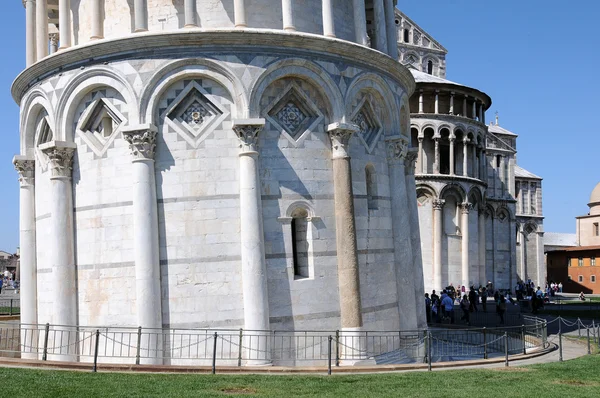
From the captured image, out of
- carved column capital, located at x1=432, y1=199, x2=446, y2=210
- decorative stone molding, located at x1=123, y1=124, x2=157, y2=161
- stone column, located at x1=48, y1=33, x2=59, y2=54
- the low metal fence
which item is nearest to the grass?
the low metal fence

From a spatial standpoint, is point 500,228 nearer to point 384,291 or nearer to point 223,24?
point 384,291

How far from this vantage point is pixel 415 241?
23.7m

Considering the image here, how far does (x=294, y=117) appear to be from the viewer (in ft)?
62.8

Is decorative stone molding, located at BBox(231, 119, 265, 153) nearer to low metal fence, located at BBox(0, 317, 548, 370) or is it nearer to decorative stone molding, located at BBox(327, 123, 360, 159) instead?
decorative stone molding, located at BBox(327, 123, 360, 159)

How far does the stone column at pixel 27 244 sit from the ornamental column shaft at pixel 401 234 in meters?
10.6

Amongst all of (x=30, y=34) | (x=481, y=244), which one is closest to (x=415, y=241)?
(x=30, y=34)

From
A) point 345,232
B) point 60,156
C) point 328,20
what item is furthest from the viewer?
point 328,20

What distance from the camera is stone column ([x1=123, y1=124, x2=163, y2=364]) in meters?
17.5

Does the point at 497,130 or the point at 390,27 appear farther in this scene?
the point at 497,130

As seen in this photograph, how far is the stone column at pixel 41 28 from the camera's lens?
21422mm

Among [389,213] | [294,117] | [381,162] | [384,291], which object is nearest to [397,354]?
[384,291]

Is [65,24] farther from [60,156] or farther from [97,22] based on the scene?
[60,156]

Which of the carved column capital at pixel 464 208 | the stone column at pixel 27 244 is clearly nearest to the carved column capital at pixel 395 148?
the stone column at pixel 27 244

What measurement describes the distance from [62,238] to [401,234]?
9.55 metres
